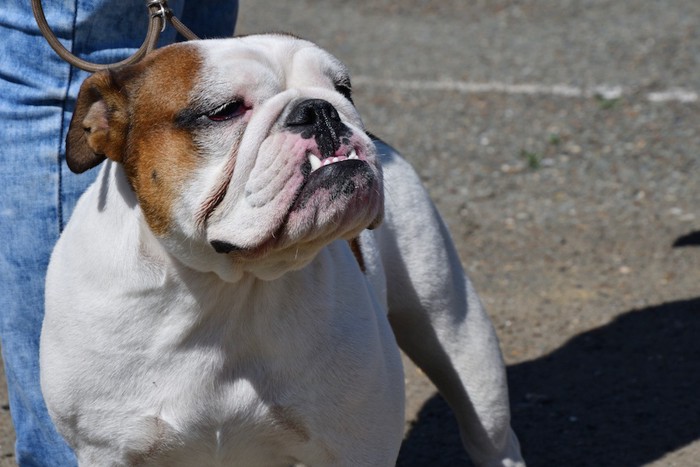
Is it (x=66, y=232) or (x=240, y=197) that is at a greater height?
(x=240, y=197)

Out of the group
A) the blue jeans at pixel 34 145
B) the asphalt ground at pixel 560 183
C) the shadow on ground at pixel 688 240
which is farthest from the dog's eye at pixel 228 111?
the shadow on ground at pixel 688 240

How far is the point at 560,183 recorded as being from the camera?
720cm

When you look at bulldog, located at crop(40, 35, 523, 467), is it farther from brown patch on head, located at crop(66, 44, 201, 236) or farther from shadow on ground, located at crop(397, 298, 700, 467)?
shadow on ground, located at crop(397, 298, 700, 467)

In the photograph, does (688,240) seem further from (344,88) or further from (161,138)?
(161,138)

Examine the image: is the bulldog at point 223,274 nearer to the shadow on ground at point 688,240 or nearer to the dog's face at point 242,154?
the dog's face at point 242,154

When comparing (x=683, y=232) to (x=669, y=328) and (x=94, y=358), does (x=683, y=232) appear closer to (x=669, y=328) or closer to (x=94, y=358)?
(x=669, y=328)

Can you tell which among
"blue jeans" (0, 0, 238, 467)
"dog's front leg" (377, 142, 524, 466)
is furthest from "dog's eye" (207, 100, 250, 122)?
"dog's front leg" (377, 142, 524, 466)

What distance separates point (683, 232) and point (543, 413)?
2037mm

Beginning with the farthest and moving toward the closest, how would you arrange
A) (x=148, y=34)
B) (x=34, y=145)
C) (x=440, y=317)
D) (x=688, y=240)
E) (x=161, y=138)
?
1. (x=688, y=240)
2. (x=440, y=317)
3. (x=34, y=145)
4. (x=148, y=34)
5. (x=161, y=138)

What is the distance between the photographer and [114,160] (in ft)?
9.67

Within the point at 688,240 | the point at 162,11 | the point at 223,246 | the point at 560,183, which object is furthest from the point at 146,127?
the point at 560,183

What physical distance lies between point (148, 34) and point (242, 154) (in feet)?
2.40

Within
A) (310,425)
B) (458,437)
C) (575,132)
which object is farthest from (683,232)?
(310,425)

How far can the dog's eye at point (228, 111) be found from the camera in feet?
9.08
